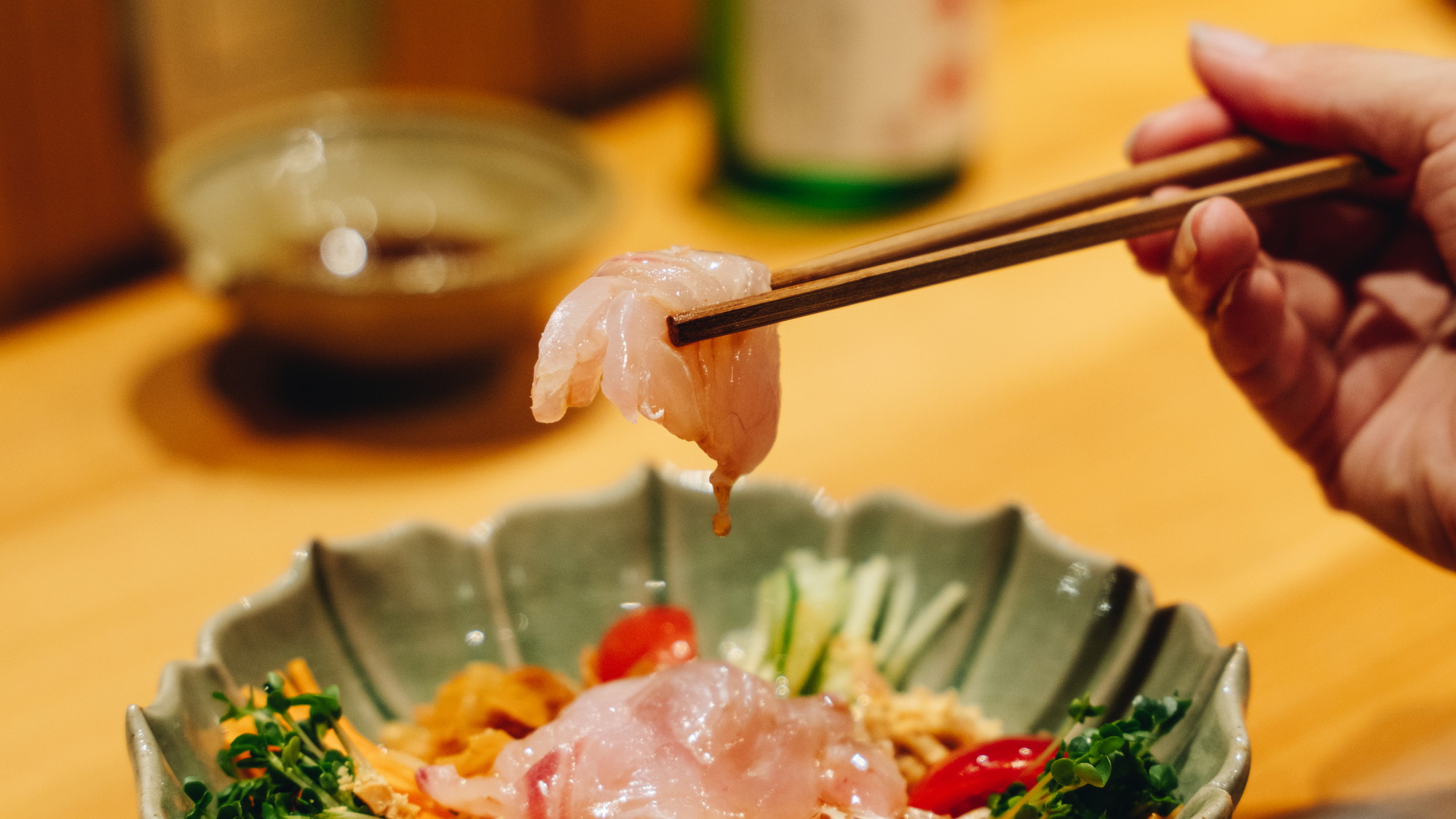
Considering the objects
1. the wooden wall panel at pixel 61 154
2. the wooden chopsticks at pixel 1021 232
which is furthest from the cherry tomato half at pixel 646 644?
the wooden wall panel at pixel 61 154

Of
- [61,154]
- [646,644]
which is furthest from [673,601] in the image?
[61,154]

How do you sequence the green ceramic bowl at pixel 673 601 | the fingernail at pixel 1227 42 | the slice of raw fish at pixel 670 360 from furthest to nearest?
the fingernail at pixel 1227 42 → the green ceramic bowl at pixel 673 601 → the slice of raw fish at pixel 670 360

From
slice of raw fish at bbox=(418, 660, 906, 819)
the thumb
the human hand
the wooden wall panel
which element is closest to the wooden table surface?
the wooden wall panel

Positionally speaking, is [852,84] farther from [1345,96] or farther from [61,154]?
[61,154]

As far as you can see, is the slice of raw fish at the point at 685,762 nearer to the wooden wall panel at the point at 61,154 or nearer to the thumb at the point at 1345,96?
the thumb at the point at 1345,96

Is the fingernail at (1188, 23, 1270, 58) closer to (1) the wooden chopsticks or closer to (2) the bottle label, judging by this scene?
(1) the wooden chopsticks
